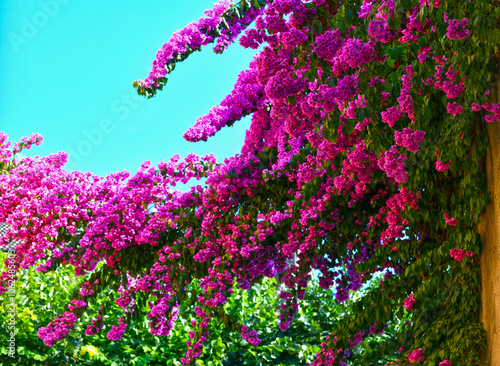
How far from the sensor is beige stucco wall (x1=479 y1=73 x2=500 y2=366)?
4531 millimetres

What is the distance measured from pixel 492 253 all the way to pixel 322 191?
2.00 metres

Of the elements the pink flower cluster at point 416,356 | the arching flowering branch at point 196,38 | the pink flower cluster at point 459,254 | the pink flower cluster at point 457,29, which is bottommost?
the pink flower cluster at point 416,356

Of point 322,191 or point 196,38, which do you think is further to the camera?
point 196,38

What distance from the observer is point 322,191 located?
6047mm

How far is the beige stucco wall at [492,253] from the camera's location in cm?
453

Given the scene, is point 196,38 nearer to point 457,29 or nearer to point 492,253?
point 457,29

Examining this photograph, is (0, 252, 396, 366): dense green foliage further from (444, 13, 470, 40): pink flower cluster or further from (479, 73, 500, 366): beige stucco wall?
(444, 13, 470, 40): pink flower cluster

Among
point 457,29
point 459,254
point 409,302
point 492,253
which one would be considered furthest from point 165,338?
point 457,29

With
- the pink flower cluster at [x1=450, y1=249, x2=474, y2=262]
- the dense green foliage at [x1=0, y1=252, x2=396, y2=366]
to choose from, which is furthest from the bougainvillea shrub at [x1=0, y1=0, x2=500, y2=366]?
the dense green foliage at [x1=0, y1=252, x2=396, y2=366]

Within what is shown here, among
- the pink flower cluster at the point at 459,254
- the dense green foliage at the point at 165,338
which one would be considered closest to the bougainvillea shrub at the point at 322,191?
the pink flower cluster at the point at 459,254

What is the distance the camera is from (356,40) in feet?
10.9

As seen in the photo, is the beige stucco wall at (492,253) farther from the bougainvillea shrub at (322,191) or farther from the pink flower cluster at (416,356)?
the pink flower cluster at (416,356)

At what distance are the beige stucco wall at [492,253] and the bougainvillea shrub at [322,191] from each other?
4.3 inches

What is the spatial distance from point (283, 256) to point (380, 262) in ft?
4.28
